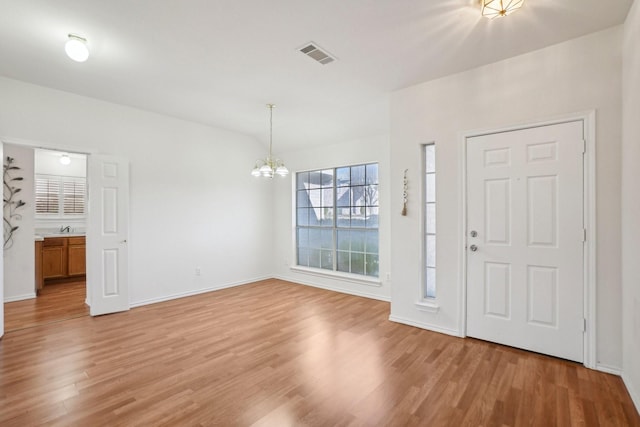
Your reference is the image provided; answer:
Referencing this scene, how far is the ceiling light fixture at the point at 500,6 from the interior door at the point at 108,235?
177 inches

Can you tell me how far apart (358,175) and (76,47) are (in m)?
3.88

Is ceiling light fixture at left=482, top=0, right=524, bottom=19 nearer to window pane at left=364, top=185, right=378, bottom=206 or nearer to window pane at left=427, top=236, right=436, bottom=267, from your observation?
window pane at left=427, top=236, right=436, bottom=267

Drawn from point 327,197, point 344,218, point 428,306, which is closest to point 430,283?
point 428,306

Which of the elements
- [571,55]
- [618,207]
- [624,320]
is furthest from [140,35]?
[624,320]

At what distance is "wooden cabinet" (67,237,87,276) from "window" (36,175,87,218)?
985 millimetres

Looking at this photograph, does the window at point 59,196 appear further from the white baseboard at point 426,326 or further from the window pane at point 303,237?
the white baseboard at point 426,326

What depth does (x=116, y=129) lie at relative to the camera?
4.18 metres

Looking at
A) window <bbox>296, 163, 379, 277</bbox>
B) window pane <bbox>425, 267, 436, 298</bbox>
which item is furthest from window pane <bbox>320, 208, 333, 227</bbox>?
window pane <bbox>425, 267, 436, 298</bbox>

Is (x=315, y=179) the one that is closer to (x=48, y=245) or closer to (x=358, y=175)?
(x=358, y=175)

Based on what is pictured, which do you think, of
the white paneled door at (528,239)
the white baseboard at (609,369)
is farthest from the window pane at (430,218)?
the white baseboard at (609,369)

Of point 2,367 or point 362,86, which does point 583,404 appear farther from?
point 2,367

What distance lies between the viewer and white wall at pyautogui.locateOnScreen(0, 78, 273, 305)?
3.68m

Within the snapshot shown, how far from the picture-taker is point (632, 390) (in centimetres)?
210

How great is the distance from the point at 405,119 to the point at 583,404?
3004 millimetres
